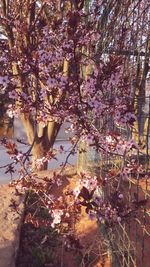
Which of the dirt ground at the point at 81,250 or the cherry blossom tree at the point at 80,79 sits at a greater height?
the cherry blossom tree at the point at 80,79

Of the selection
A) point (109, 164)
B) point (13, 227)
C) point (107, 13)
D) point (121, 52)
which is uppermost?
point (107, 13)

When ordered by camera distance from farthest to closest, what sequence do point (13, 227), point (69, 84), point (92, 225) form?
point (92, 225)
point (13, 227)
point (69, 84)

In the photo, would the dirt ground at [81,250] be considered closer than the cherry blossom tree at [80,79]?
No

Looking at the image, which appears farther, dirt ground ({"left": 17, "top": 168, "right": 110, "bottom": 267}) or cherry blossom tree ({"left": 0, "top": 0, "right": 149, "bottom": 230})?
dirt ground ({"left": 17, "top": 168, "right": 110, "bottom": 267})

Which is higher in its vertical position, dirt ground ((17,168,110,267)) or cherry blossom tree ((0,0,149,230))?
cherry blossom tree ((0,0,149,230))

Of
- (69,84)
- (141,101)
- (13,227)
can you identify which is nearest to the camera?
(69,84)

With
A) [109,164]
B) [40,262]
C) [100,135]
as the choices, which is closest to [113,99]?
[100,135]

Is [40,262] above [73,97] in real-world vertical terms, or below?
below

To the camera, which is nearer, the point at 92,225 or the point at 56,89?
the point at 56,89

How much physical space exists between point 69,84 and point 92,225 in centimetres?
302

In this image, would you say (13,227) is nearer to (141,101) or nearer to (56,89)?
(141,101)

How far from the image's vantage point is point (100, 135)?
2646mm

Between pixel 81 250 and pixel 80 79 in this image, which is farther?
pixel 81 250

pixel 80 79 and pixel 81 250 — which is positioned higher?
pixel 80 79
